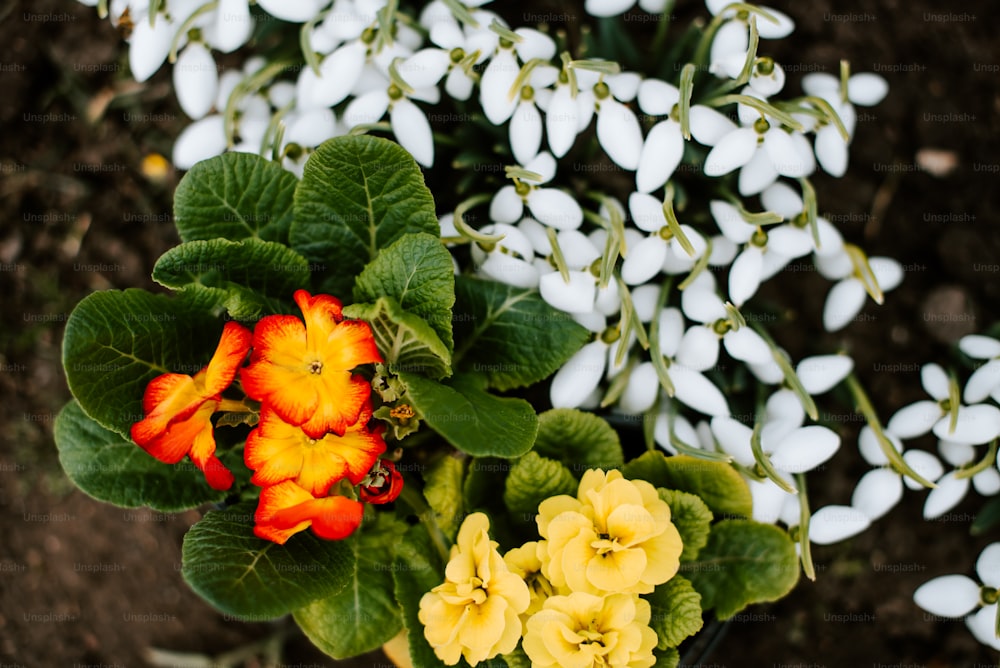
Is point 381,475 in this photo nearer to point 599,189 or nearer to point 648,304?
point 648,304

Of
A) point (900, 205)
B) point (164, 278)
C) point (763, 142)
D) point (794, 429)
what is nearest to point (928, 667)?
point (794, 429)

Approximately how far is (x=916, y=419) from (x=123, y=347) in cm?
99

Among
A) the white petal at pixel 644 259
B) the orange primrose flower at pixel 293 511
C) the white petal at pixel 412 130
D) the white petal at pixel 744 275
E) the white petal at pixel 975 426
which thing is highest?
the white petal at pixel 412 130

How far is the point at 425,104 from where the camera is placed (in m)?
1.22

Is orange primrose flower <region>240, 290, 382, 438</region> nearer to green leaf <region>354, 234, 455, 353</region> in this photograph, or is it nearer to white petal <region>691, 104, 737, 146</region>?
green leaf <region>354, 234, 455, 353</region>

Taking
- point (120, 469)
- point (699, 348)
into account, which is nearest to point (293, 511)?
point (120, 469)

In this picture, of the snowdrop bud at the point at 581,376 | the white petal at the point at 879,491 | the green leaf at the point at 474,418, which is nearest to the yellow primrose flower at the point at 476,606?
the green leaf at the point at 474,418

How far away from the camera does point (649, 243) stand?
1.05 metres

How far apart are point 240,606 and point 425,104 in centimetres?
70

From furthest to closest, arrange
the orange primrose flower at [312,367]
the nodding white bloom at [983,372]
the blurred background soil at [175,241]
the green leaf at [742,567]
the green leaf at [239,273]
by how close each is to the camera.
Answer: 1. the blurred background soil at [175,241]
2. the nodding white bloom at [983,372]
3. the green leaf at [742,567]
4. the green leaf at [239,273]
5. the orange primrose flower at [312,367]

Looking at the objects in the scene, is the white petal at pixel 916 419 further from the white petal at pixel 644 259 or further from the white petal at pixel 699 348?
the white petal at pixel 644 259

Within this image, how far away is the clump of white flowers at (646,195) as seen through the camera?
104 cm

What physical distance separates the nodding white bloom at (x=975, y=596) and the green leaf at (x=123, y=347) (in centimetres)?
99

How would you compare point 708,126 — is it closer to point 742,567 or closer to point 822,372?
point 822,372
